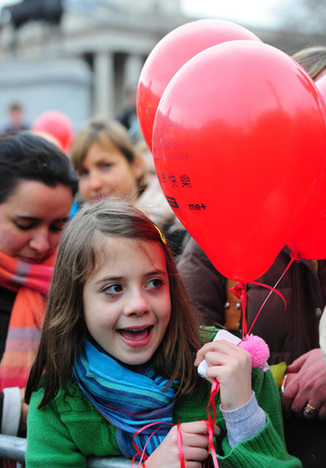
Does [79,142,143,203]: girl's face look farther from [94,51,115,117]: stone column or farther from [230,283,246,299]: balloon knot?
[94,51,115,117]: stone column

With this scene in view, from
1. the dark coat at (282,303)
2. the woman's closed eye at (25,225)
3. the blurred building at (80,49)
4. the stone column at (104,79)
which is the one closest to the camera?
the dark coat at (282,303)

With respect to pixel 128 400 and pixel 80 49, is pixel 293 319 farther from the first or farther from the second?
pixel 80 49

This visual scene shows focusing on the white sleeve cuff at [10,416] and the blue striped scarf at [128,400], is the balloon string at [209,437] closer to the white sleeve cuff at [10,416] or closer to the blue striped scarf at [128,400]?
the blue striped scarf at [128,400]

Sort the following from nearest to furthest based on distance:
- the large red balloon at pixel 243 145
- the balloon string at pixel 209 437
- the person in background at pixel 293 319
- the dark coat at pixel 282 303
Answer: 1. the large red balloon at pixel 243 145
2. the balloon string at pixel 209 437
3. the person in background at pixel 293 319
4. the dark coat at pixel 282 303

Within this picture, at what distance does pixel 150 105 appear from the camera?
217cm

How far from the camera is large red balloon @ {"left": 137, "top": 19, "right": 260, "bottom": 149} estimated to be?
2105mm

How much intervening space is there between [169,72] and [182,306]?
814 millimetres

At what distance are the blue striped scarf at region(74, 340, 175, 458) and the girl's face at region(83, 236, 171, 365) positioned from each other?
0.18 feet

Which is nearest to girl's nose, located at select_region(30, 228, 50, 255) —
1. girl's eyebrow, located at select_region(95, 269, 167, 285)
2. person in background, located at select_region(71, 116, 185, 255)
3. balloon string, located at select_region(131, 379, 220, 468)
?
girl's eyebrow, located at select_region(95, 269, 167, 285)

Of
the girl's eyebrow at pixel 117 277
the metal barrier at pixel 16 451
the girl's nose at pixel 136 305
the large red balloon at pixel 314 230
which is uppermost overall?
the large red balloon at pixel 314 230

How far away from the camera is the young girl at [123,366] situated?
1831 mm

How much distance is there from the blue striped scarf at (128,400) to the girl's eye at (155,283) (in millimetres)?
262

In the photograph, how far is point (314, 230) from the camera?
180cm

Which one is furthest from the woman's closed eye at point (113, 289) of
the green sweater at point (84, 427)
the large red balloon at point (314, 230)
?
the large red balloon at point (314, 230)
